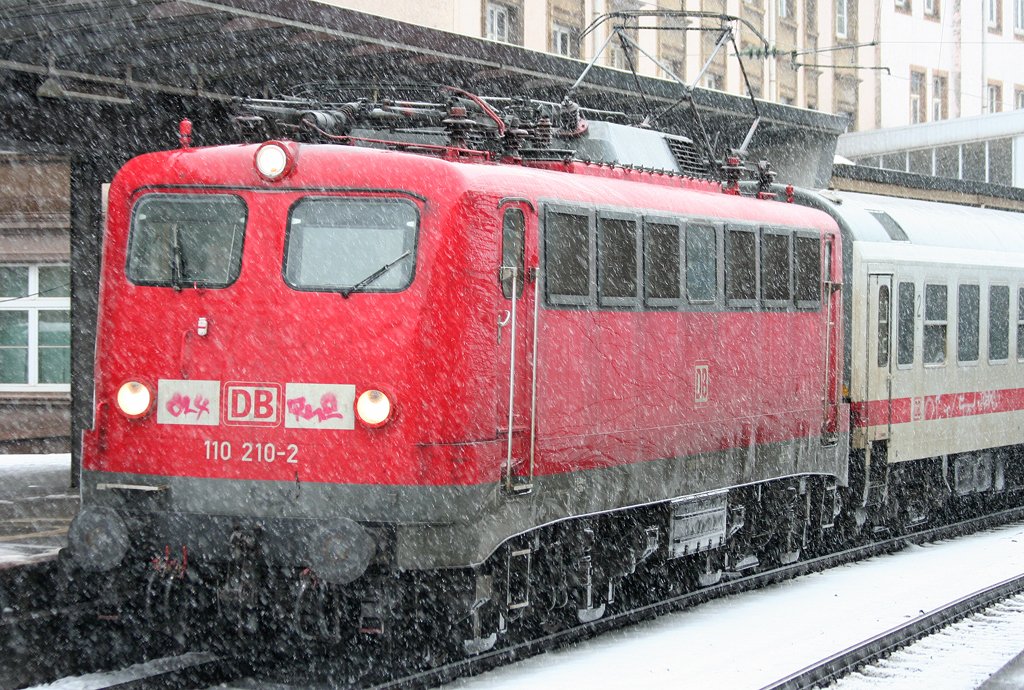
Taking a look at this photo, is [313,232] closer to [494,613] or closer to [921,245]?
[494,613]

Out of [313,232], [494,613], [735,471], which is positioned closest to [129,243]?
Answer: [313,232]

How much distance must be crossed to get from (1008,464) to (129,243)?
1245 centimetres

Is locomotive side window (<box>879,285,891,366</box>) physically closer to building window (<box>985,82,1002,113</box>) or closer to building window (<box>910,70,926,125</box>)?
building window (<box>910,70,926,125</box>)

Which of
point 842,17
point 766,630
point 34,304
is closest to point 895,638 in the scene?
point 766,630

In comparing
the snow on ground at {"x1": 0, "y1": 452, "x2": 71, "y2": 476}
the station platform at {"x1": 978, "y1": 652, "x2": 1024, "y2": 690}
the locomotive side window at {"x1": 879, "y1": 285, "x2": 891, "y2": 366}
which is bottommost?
the station platform at {"x1": 978, "y1": 652, "x2": 1024, "y2": 690}

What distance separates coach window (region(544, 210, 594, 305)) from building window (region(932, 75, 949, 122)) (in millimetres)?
36833

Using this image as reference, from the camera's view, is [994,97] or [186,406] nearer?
[186,406]

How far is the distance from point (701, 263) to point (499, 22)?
16.9 metres

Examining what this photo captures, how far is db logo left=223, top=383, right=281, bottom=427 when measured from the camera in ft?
27.3

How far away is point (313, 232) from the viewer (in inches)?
336

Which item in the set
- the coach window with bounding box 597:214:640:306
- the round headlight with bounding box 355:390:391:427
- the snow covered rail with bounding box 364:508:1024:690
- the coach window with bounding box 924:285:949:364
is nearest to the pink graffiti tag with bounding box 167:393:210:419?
the round headlight with bounding box 355:390:391:427

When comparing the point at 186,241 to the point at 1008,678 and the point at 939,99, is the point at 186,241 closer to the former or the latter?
the point at 1008,678

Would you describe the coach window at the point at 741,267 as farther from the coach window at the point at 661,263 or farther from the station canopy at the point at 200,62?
the station canopy at the point at 200,62

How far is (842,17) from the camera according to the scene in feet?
133
